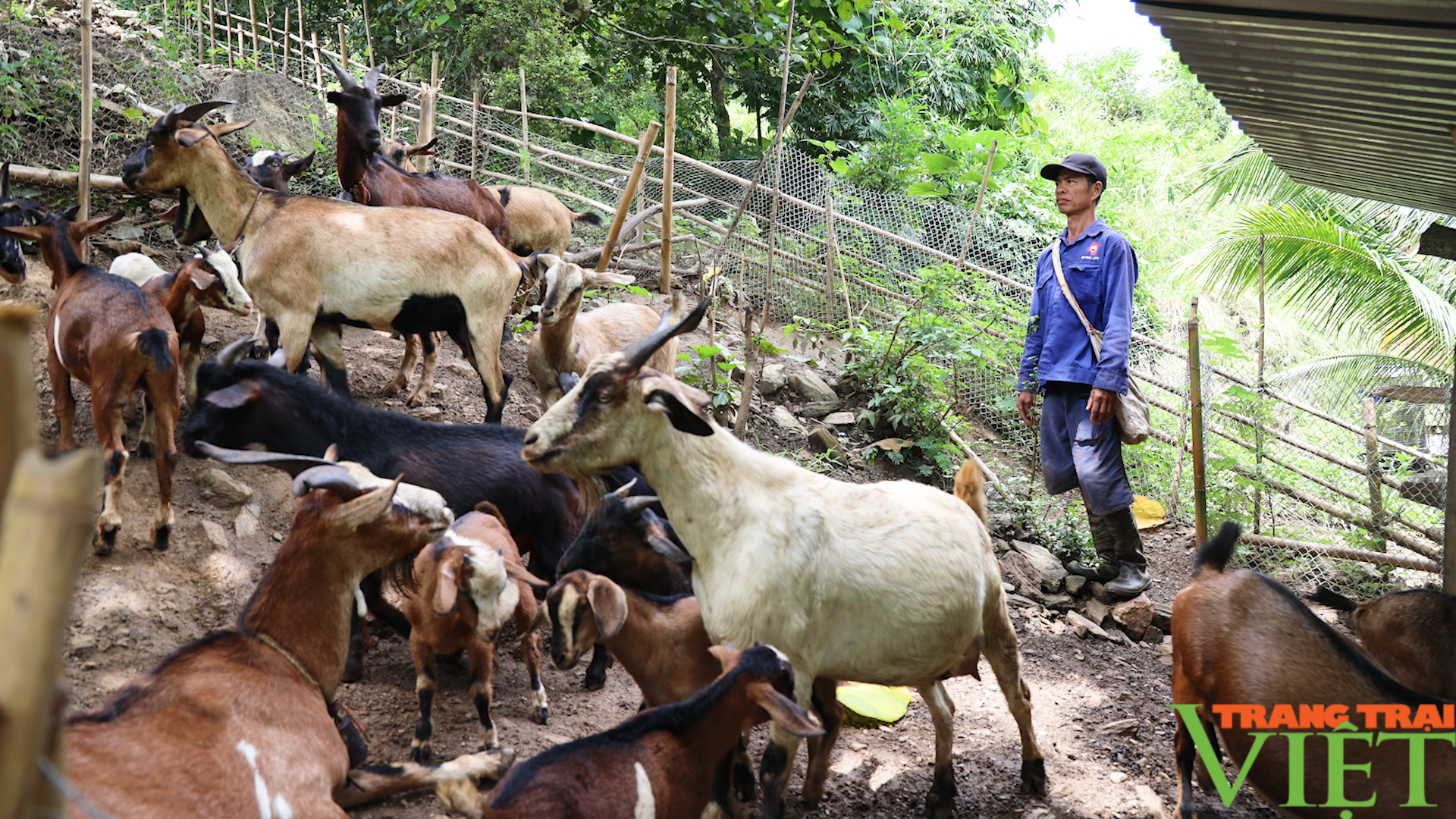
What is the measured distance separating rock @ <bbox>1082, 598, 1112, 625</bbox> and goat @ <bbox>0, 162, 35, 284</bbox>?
734 centimetres

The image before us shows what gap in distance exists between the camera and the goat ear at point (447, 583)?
3428mm

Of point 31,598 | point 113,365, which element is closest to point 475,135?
point 113,365

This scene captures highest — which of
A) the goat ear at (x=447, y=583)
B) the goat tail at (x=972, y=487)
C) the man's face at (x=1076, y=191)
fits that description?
the man's face at (x=1076, y=191)

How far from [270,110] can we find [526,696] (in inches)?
310

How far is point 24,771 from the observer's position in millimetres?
1008

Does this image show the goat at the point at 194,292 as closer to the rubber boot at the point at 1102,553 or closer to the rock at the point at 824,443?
the rock at the point at 824,443

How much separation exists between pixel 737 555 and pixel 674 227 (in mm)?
9501

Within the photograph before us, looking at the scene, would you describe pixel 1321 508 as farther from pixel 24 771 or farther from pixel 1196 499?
pixel 24 771

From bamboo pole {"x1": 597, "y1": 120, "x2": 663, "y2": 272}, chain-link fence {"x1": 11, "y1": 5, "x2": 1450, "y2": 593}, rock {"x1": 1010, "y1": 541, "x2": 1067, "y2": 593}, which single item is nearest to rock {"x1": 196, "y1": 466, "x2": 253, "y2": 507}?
bamboo pole {"x1": 597, "y1": 120, "x2": 663, "y2": 272}

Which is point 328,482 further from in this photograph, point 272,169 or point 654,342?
point 272,169

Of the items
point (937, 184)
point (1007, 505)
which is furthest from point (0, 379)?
point (937, 184)

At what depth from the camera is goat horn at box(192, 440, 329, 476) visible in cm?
329

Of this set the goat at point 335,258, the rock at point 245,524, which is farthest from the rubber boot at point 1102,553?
the rock at point 245,524

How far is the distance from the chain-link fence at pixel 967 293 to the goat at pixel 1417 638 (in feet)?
9.32
